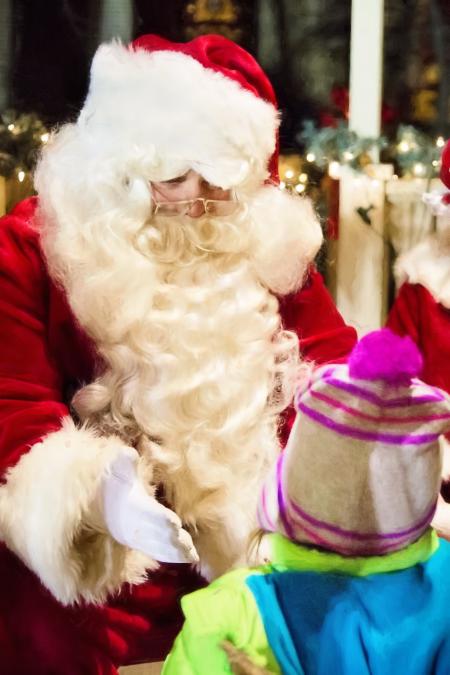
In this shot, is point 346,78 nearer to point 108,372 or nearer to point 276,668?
point 108,372

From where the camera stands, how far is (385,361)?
0.71 metres

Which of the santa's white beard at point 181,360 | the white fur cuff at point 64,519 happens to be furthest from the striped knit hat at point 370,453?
the santa's white beard at point 181,360

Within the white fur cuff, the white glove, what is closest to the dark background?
the white fur cuff

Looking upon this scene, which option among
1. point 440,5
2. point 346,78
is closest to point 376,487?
point 346,78

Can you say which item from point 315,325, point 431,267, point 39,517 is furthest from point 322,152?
point 39,517

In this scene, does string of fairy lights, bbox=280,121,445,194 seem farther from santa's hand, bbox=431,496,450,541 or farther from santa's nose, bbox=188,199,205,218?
santa's hand, bbox=431,496,450,541

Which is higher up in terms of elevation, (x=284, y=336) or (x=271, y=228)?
(x=271, y=228)

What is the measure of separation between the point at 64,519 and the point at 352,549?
344mm

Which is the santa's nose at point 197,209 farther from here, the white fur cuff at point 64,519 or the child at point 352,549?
the child at point 352,549

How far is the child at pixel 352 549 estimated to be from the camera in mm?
725

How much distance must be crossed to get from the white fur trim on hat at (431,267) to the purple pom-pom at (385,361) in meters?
0.80

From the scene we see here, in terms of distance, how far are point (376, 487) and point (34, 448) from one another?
46cm

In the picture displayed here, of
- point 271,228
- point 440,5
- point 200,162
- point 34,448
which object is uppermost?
point 440,5

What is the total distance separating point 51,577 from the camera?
3.15ft
